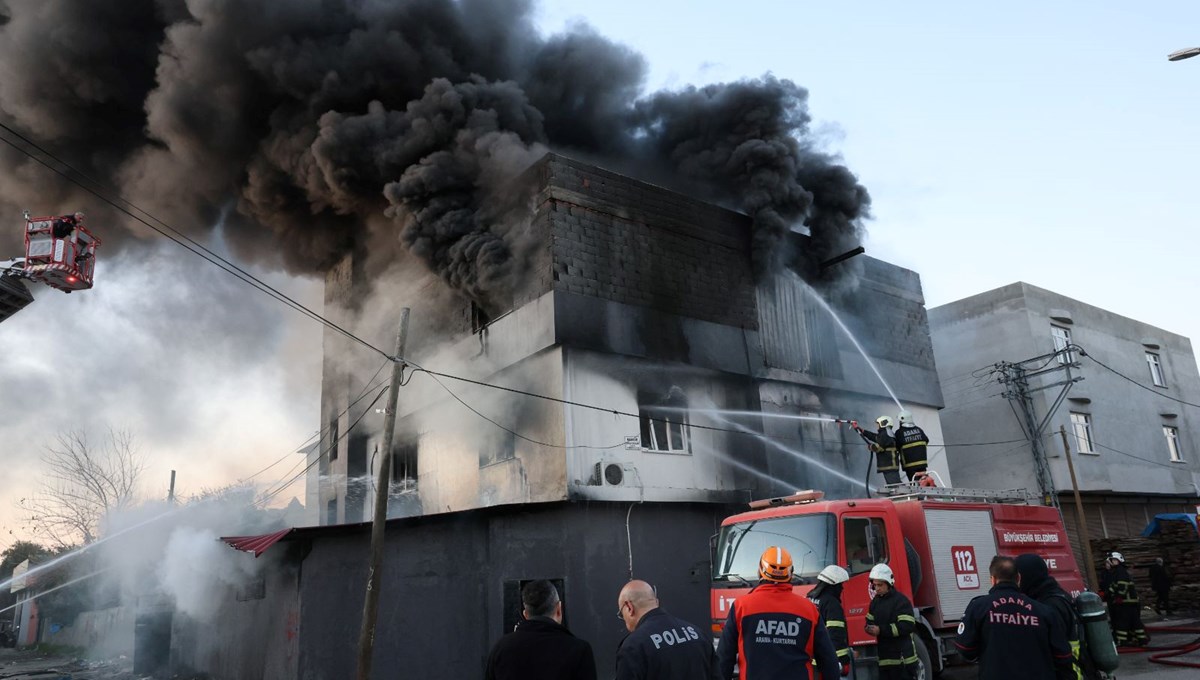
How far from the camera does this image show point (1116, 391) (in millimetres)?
26484

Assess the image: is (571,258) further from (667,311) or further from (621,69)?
(621,69)

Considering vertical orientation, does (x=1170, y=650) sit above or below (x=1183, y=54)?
below

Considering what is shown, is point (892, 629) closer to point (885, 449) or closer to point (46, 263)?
point (885, 449)

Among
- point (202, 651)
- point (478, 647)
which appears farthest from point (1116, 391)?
point (202, 651)

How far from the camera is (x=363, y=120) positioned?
17.4 meters

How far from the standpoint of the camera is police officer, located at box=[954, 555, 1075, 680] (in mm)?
4348

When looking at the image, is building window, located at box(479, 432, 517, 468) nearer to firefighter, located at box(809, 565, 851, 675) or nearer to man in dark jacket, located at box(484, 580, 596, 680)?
firefighter, located at box(809, 565, 851, 675)

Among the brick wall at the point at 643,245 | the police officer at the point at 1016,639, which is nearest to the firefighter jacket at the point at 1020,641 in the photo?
the police officer at the point at 1016,639

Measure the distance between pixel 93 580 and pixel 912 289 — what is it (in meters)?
28.0

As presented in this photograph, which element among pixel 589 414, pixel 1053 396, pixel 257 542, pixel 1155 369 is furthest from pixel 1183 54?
pixel 1155 369

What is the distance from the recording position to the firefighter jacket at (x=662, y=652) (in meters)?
3.29

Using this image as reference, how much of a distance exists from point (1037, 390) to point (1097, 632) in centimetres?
1926

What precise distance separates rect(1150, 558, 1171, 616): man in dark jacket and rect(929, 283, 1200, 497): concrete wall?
205 inches

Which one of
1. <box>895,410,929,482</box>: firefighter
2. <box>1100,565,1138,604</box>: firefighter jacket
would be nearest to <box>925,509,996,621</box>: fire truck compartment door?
<box>895,410,929,482</box>: firefighter
